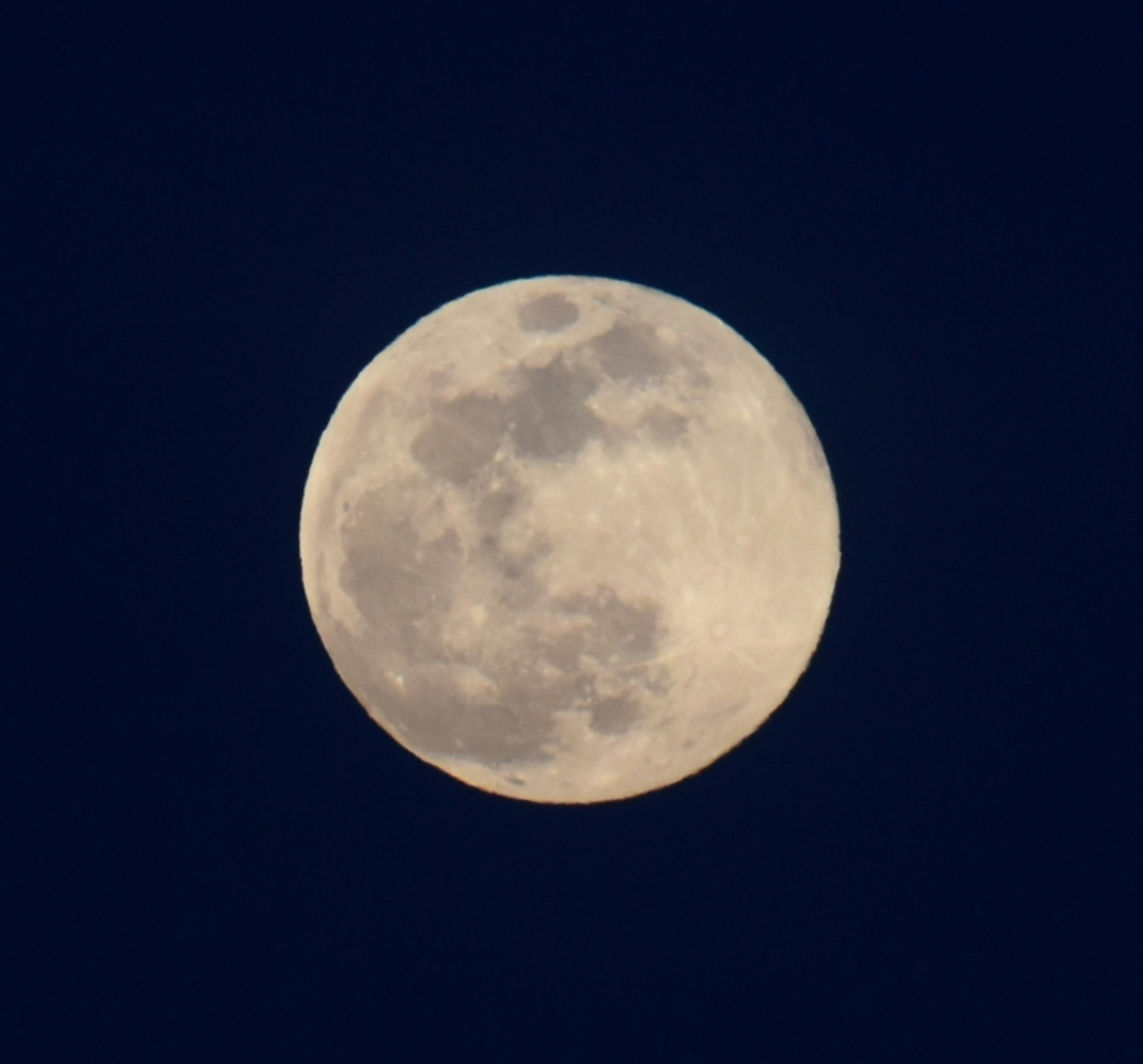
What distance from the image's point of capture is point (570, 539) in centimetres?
578

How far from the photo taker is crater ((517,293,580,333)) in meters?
6.29

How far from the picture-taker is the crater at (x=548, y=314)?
→ 629cm

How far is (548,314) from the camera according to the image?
251 inches

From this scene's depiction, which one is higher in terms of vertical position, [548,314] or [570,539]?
[548,314]

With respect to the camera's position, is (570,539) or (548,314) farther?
(548,314)

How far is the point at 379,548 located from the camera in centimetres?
616

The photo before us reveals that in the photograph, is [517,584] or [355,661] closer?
[517,584]

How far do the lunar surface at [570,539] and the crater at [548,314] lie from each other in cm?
2

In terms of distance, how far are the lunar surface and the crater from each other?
0.02 m

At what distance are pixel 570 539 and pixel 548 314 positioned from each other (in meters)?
1.37

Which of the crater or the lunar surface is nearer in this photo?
the lunar surface

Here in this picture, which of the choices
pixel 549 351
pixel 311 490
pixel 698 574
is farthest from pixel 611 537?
pixel 311 490

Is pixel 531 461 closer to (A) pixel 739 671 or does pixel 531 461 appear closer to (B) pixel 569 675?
(B) pixel 569 675

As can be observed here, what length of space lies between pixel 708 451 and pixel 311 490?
245 cm
